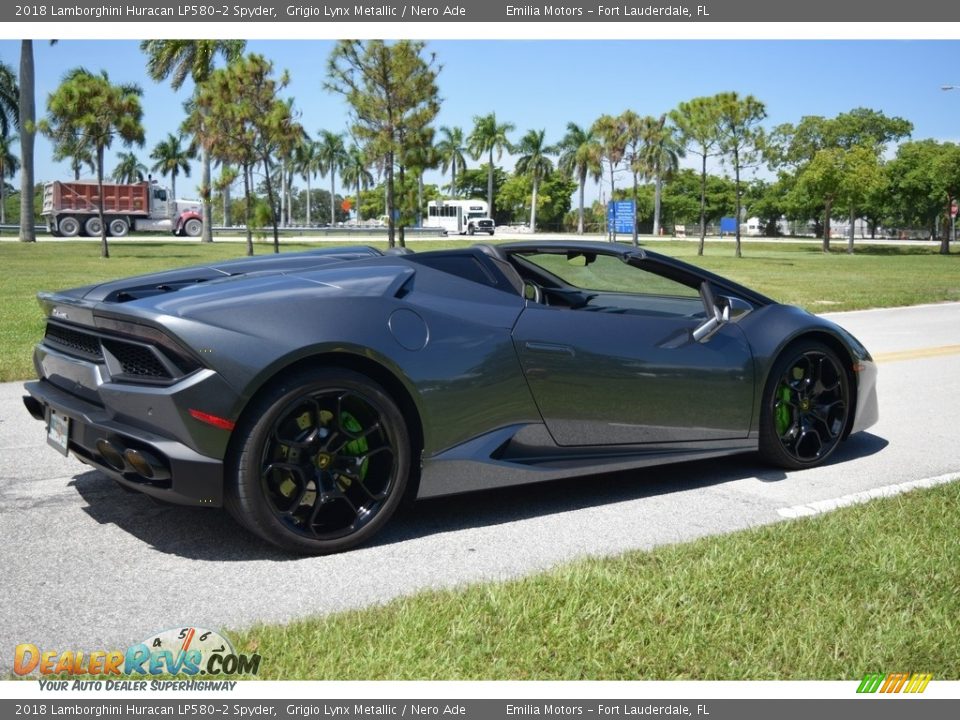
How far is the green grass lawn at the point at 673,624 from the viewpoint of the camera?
2957 millimetres

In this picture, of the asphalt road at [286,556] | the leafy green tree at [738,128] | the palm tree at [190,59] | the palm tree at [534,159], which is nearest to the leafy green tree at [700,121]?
the leafy green tree at [738,128]

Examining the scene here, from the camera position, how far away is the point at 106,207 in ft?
167

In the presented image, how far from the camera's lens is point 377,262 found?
4602mm

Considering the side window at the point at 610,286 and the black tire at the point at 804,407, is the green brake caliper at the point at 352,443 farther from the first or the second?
the black tire at the point at 804,407

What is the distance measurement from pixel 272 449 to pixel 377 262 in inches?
44.3

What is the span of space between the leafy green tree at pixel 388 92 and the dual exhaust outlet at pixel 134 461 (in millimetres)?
27928

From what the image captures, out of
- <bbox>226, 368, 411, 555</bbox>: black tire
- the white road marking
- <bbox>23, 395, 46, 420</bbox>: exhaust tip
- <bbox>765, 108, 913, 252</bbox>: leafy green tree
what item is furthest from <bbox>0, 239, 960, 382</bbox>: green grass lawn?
<bbox>765, 108, 913, 252</bbox>: leafy green tree

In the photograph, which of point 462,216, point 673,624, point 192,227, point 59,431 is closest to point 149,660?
point 59,431

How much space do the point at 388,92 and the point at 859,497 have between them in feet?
93.6

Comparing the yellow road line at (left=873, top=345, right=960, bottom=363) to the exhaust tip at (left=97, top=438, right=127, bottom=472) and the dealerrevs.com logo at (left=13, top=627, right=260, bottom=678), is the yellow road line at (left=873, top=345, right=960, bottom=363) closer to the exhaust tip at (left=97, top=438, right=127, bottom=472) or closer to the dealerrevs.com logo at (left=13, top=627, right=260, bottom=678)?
the exhaust tip at (left=97, top=438, right=127, bottom=472)

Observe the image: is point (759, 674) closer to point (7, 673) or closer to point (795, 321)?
point (7, 673)

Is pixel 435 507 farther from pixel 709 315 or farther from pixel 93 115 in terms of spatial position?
pixel 93 115

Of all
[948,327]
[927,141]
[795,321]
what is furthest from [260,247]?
[927,141]

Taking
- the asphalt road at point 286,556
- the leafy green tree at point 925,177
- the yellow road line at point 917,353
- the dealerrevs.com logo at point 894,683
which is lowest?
the dealerrevs.com logo at point 894,683
